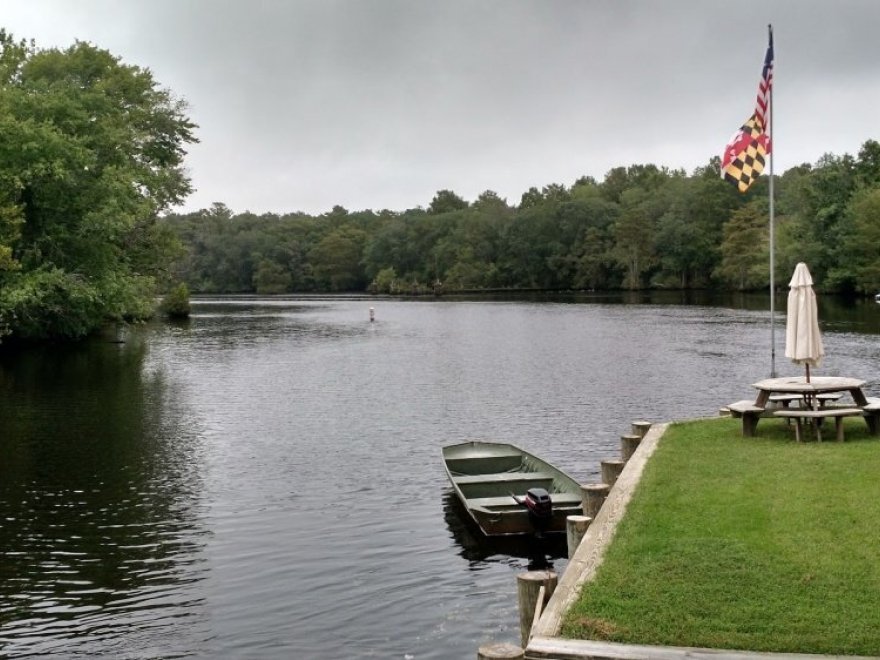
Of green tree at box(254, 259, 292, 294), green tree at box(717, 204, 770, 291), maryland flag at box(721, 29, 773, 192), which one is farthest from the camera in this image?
green tree at box(254, 259, 292, 294)

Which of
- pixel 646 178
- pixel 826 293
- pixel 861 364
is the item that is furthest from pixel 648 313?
pixel 646 178

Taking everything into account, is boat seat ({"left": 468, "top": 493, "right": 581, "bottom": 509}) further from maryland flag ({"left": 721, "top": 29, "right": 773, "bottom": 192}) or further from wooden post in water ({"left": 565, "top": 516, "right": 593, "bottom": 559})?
maryland flag ({"left": 721, "top": 29, "right": 773, "bottom": 192})

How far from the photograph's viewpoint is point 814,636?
8.44m

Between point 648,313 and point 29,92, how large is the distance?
5618 centimetres

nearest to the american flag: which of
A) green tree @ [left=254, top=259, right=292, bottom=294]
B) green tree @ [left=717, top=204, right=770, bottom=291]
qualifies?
green tree @ [left=717, top=204, right=770, bottom=291]

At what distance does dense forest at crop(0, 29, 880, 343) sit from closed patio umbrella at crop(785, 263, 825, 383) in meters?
30.7

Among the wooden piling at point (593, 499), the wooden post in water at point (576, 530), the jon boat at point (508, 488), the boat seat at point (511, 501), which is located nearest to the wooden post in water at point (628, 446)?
the jon boat at point (508, 488)

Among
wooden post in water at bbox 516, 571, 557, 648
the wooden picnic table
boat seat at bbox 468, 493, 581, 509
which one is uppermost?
the wooden picnic table

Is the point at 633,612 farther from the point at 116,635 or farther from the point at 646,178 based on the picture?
the point at 646,178

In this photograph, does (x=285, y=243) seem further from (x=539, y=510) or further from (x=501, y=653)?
(x=501, y=653)

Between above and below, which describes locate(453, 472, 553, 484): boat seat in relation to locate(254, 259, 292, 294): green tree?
below

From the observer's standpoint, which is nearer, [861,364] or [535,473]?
[535,473]

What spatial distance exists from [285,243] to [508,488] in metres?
187

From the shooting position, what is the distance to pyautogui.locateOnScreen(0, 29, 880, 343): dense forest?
1656 inches
